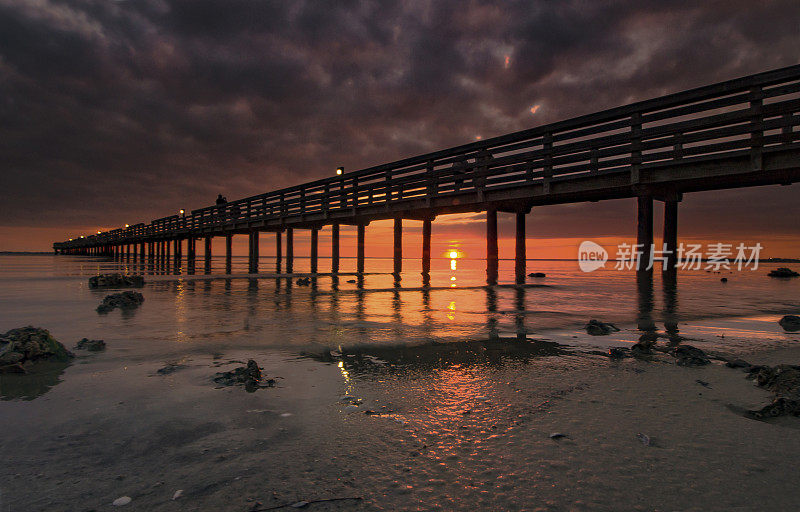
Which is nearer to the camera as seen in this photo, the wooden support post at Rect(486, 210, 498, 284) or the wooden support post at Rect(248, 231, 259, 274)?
the wooden support post at Rect(486, 210, 498, 284)

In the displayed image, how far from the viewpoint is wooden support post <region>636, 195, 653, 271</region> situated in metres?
11.2

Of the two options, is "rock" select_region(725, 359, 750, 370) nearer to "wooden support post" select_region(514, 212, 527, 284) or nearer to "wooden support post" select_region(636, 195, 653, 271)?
"wooden support post" select_region(636, 195, 653, 271)

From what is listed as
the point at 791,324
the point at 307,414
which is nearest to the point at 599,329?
the point at 791,324

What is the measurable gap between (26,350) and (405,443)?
366cm

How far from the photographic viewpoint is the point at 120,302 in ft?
24.6

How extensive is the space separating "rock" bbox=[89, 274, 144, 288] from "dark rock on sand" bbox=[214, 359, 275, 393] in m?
11.1

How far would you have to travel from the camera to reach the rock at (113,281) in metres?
11.9

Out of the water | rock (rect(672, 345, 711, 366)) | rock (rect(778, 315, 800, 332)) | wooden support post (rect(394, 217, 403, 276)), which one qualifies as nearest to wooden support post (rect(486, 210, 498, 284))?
wooden support post (rect(394, 217, 403, 276))

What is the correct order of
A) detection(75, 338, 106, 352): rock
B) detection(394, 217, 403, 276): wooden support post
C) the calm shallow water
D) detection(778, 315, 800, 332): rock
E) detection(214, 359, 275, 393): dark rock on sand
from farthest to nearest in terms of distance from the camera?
1. detection(394, 217, 403, 276): wooden support post
2. detection(778, 315, 800, 332): rock
3. the calm shallow water
4. detection(75, 338, 106, 352): rock
5. detection(214, 359, 275, 393): dark rock on sand

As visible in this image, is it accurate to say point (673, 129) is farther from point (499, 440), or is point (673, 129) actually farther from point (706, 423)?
point (499, 440)

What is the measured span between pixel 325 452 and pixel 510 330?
387 cm

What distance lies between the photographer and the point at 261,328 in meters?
5.40

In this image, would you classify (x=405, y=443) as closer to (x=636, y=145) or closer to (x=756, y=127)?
(x=756, y=127)

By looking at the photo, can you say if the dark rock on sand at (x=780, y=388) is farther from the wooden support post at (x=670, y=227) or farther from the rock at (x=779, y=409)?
the wooden support post at (x=670, y=227)
